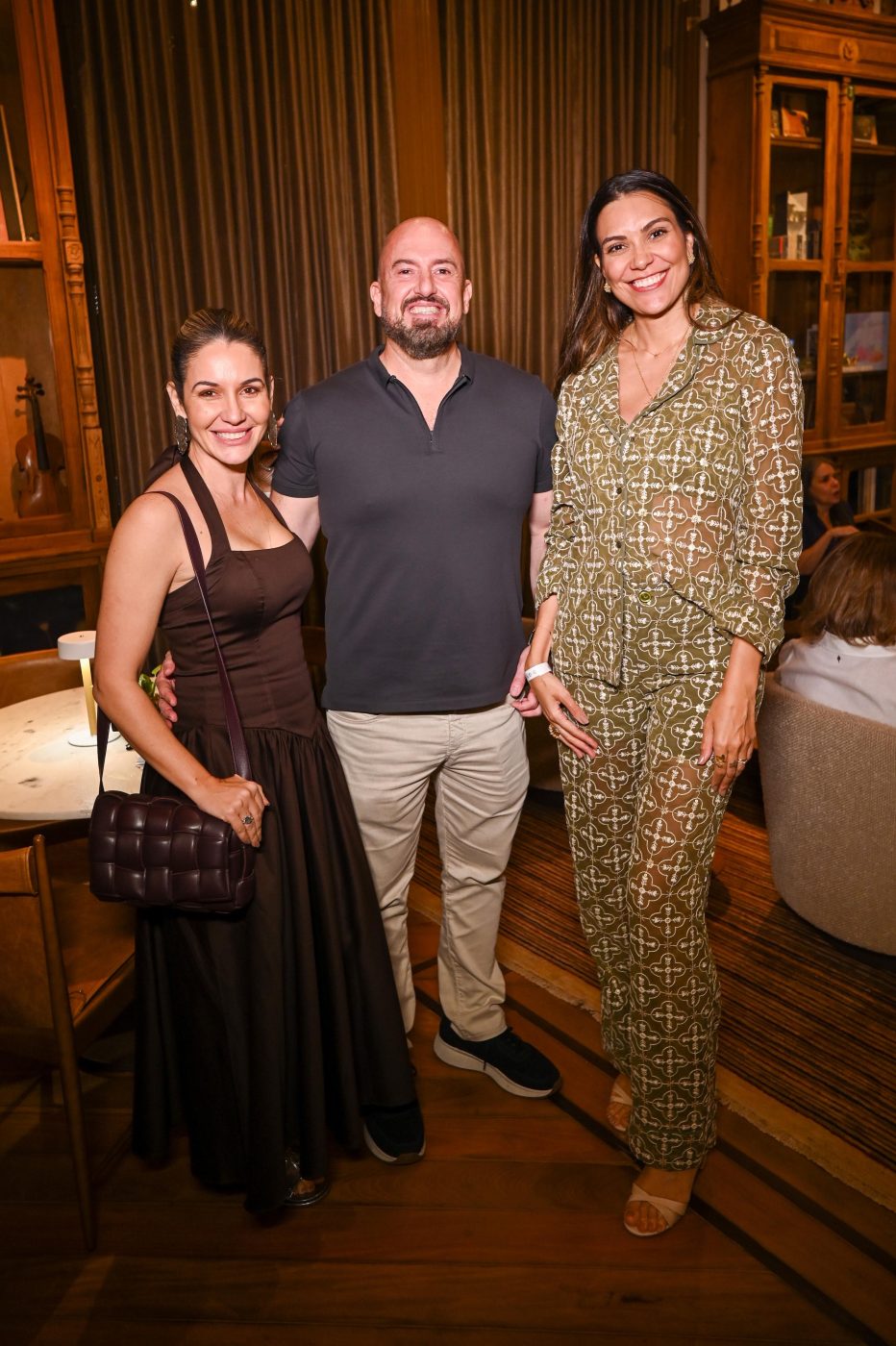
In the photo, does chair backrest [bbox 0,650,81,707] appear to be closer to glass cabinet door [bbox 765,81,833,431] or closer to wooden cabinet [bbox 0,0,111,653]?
wooden cabinet [bbox 0,0,111,653]

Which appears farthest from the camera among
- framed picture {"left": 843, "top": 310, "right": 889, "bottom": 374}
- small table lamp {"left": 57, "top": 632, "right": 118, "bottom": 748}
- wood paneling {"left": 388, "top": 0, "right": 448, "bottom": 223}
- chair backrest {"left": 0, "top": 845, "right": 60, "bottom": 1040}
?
framed picture {"left": 843, "top": 310, "right": 889, "bottom": 374}

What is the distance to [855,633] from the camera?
2449 mm

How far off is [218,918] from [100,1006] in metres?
0.34

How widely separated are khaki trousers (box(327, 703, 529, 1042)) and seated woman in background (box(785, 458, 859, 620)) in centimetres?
219

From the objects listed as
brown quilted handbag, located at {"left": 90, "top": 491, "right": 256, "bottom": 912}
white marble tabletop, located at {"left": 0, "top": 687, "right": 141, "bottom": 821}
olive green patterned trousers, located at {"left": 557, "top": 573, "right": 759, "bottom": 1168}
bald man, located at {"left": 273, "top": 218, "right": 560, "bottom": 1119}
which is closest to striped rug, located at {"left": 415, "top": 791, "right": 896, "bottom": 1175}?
olive green patterned trousers, located at {"left": 557, "top": 573, "right": 759, "bottom": 1168}

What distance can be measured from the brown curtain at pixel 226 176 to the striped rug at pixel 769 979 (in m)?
1.77

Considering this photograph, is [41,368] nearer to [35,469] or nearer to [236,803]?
[35,469]

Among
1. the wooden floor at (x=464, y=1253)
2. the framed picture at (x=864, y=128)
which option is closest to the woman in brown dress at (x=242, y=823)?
the wooden floor at (x=464, y=1253)

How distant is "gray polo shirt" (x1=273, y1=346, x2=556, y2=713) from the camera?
1895 mm

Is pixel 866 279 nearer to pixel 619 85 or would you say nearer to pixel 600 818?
pixel 619 85

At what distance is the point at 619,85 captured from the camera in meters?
4.24

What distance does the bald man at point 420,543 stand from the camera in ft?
6.23

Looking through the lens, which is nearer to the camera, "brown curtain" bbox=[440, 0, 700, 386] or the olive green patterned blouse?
the olive green patterned blouse

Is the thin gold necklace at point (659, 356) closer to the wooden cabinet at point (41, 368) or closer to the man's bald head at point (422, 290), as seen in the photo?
the man's bald head at point (422, 290)
